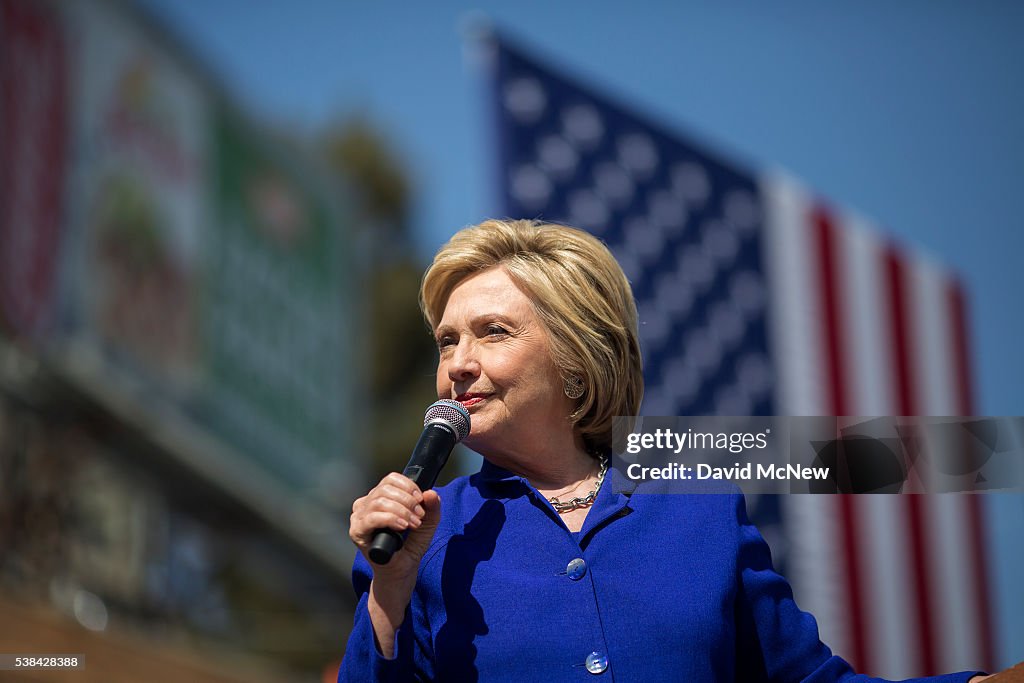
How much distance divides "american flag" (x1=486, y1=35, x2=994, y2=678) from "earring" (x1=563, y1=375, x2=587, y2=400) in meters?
4.90

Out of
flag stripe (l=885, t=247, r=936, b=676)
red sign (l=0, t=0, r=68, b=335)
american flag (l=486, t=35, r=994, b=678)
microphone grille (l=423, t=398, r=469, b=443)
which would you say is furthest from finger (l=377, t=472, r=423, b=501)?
red sign (l=0, t=0, r=68, b=335)

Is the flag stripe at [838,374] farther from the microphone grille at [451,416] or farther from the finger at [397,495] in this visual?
the finger at [397,495]

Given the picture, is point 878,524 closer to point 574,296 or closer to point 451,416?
point 574,296

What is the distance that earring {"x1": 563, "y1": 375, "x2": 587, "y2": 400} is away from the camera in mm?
2492

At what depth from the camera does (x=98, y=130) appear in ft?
34.5

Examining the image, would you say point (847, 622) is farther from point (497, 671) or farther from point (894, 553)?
point (497, 671)

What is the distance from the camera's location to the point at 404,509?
199cm

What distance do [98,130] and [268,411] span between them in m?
3.81

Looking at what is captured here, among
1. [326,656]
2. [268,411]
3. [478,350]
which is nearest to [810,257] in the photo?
[268,411]

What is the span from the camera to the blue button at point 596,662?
82.9 inches

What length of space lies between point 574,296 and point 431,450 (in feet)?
1.63

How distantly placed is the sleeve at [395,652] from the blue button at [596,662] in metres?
0.28

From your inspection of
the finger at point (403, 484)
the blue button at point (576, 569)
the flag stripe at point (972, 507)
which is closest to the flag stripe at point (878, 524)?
the flag stripe at point (972, 507)

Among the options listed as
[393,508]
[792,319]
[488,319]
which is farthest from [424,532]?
[792,319]
